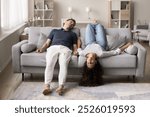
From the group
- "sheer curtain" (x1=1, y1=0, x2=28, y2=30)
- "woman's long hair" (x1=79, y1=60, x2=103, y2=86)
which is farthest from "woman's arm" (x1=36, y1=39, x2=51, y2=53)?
"sheer curtain" (x1=1, y1=0, x2=28, y2=30)

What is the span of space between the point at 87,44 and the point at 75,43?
Answer: 0.57ft

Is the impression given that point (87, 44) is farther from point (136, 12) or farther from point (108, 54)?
point (136, 12)

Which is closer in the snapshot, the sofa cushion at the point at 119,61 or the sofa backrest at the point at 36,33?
the sofa cushion at the point at 119,61

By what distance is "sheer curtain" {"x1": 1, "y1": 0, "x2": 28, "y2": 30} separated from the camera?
5.28 metres

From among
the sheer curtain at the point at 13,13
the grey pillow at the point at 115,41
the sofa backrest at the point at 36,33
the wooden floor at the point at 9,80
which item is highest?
the sheer curtain at the point at 13,13

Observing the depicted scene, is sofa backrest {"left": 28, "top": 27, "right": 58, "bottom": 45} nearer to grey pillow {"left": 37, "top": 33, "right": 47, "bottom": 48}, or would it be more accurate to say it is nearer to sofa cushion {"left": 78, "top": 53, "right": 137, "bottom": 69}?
grey pillow {"left": 37, "top": 33, "right": 47, "bottom": 48}

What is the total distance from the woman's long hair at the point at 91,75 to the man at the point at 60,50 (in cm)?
29

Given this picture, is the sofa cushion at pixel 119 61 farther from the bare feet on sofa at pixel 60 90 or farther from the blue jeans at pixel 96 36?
the bare feet on sofa at pixel 60 90

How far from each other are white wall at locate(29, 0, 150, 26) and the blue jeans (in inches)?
182

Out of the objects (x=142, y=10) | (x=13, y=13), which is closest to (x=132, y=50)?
(x=13, y=13)

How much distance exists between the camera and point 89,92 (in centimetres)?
351

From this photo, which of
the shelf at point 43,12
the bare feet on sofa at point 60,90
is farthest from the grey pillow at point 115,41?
the shelf at point 43,12

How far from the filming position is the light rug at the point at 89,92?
10.8 ft

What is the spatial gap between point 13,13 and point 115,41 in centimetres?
301
